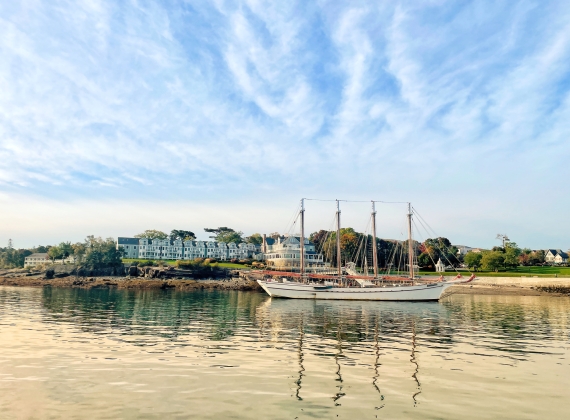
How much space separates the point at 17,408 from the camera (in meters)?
12.4

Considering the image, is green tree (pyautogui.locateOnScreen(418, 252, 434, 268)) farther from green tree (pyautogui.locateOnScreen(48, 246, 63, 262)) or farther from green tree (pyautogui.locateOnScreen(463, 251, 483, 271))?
green tree (pyautogui.locateOnScreen(48, 246, 63, 262))

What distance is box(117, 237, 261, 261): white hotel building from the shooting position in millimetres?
181125

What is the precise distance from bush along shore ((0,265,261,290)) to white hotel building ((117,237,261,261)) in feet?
194

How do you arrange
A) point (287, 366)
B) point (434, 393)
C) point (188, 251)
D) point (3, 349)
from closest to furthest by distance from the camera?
point (434, 393) → point (287, 366) → point (3, 349) → point (188, 251)

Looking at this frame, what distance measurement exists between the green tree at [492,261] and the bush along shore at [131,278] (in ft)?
226

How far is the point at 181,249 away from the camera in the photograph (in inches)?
7357

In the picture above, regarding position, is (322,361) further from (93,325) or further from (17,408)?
(93,325)

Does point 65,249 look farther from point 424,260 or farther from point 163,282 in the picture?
point 424,260

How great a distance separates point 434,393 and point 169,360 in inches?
475

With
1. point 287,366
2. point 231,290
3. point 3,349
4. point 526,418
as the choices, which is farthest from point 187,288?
point 526,418

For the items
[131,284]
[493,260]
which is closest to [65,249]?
[131,284]

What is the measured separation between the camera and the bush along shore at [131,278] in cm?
9700

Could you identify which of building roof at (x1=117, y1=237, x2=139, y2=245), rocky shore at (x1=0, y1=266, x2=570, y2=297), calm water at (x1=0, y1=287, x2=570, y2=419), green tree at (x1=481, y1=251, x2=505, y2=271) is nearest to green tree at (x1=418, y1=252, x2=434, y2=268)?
green tree at (x1=481, y1=251, x2=505, y2=271)

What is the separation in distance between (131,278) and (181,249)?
7596 centimetres
